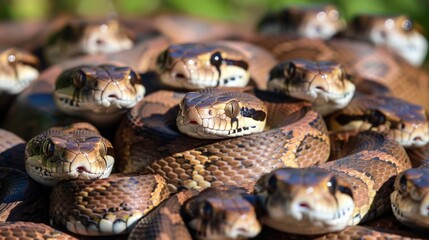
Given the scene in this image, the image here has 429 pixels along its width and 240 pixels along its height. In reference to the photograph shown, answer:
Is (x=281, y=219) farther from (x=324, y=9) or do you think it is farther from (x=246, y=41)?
(x=324, y=9)

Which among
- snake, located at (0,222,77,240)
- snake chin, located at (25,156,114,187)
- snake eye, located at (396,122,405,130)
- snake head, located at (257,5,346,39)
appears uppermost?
snake head, located at (257,5,346,39)

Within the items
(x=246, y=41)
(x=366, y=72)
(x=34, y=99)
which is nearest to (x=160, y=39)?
(x=246, y=41)

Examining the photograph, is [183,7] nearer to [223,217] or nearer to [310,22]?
[310,22]

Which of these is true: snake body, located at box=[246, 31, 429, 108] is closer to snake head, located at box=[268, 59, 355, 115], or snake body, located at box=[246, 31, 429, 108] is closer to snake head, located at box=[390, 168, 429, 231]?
snake head, located at box=[268, 59, 355, 115]

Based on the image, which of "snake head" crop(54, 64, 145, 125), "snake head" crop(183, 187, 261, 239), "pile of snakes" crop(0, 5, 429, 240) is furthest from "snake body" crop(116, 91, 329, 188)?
"snake head" crop(183, 187, 261, 239)

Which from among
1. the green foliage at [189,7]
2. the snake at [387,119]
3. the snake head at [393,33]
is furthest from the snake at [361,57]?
the green foliage at [189,7]

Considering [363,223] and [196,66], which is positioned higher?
[196,66]
